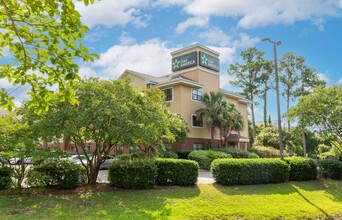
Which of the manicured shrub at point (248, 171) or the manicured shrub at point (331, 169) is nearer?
the manicured shrub at point (248, 171)

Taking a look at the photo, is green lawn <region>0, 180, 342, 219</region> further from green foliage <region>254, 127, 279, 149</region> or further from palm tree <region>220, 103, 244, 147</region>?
green foliage <region>254, 127, 279, 149</region>

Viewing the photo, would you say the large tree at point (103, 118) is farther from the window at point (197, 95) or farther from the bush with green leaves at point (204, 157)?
the window at point (197, 95)

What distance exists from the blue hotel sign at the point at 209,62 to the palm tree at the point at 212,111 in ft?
12.6

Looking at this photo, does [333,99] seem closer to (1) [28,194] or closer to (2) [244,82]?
(1) [28,194]

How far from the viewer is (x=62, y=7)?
4.31 metres

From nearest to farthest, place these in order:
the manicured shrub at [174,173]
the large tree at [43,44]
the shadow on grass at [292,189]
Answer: the large tree at [43,44]
the shadow on grass at [292,189]
the manicured shrub at [174,173]

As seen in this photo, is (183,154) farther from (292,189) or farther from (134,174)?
(134,174)

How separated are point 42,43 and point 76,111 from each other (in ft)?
24.3

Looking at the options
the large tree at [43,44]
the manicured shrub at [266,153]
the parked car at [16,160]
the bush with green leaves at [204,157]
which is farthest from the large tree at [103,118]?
the manicured shrub at [266,153]

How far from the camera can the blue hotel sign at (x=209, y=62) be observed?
1347 inches

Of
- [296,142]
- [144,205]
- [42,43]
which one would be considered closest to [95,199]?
[144,205]

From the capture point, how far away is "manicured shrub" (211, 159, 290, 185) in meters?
14.7

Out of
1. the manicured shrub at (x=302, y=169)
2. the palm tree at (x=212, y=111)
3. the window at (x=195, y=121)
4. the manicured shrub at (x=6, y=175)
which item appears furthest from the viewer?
the window at (x=195, y=121)

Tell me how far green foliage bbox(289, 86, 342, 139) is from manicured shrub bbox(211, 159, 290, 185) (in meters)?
4.06
